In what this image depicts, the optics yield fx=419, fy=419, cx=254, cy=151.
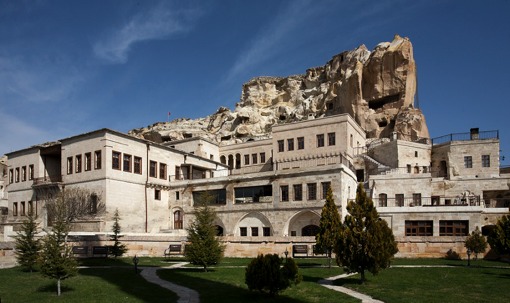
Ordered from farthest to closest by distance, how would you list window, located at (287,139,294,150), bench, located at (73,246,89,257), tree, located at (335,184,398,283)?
window, located at (287,139,294,150) → bench, located at (73,246,89,257) → tree, located at (335,184,398,283)

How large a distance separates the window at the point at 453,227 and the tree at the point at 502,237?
9030 millimetres

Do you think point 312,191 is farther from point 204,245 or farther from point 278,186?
point 204,245

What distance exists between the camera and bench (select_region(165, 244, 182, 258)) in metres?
29.8

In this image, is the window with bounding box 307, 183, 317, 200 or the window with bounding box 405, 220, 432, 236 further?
the window with bounding box 307, 183, 317, 200

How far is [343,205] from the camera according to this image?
112 ft

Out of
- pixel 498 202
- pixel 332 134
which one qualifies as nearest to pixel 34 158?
pixel 332 134

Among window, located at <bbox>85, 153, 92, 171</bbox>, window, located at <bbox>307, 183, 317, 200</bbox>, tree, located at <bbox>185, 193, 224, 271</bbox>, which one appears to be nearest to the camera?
tree, located at <bbox>185, 193, 224, 271</bbox>

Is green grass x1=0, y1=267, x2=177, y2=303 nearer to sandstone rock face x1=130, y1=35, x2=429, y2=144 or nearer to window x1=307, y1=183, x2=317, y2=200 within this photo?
window x1=307, y1=183, x2=317, y2=200

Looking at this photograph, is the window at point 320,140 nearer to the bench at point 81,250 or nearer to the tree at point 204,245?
the tree at point 204,245

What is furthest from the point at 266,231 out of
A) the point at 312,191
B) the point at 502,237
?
the point at 502,237

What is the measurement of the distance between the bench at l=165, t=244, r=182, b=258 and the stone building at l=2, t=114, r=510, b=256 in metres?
0.81

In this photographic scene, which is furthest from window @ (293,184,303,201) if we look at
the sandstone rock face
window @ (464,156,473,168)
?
the sandstone rock face

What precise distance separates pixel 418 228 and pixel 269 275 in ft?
74.9

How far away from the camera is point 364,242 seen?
1761cm
